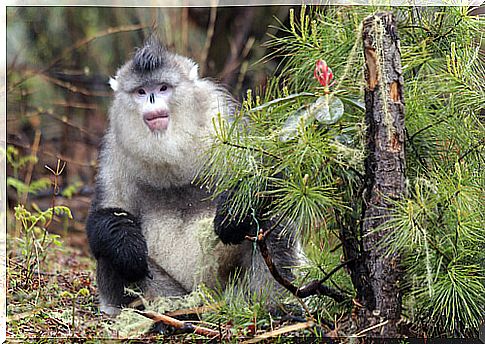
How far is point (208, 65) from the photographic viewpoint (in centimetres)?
282

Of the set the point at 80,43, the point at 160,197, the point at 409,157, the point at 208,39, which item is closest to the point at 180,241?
the point at 160,197

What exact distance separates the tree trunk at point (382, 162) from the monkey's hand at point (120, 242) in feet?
2.15

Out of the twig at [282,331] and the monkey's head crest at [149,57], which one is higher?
the monkey's head crest at [149,57]

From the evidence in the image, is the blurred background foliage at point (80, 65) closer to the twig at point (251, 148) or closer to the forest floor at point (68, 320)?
the forest floor at point (68, 320)

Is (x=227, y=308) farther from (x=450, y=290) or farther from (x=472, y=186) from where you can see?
(x=472, y=186)

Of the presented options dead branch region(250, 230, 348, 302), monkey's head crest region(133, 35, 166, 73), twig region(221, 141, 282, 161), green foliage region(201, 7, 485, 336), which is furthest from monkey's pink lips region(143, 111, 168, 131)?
dead branch region(250, 230, 348, 302)

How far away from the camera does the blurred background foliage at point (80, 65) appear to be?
2418 mm

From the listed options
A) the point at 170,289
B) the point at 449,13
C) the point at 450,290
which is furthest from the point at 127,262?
the point at 449,13

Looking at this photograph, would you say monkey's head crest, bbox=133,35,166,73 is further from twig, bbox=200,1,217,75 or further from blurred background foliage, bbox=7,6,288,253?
twig, bbox=200,1,217,75

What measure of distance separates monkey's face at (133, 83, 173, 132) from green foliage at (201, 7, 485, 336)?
0.79 feet

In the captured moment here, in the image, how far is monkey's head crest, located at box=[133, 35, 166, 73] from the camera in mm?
1989

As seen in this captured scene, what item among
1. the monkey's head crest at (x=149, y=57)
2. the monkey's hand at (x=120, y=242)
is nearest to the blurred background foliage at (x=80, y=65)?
the monkey's head crest at (x=149, y=57)

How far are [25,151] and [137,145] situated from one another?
45.6 inches


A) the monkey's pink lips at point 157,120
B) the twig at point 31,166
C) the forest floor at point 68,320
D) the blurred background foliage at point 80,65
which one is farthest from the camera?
the twig at point 31,166
